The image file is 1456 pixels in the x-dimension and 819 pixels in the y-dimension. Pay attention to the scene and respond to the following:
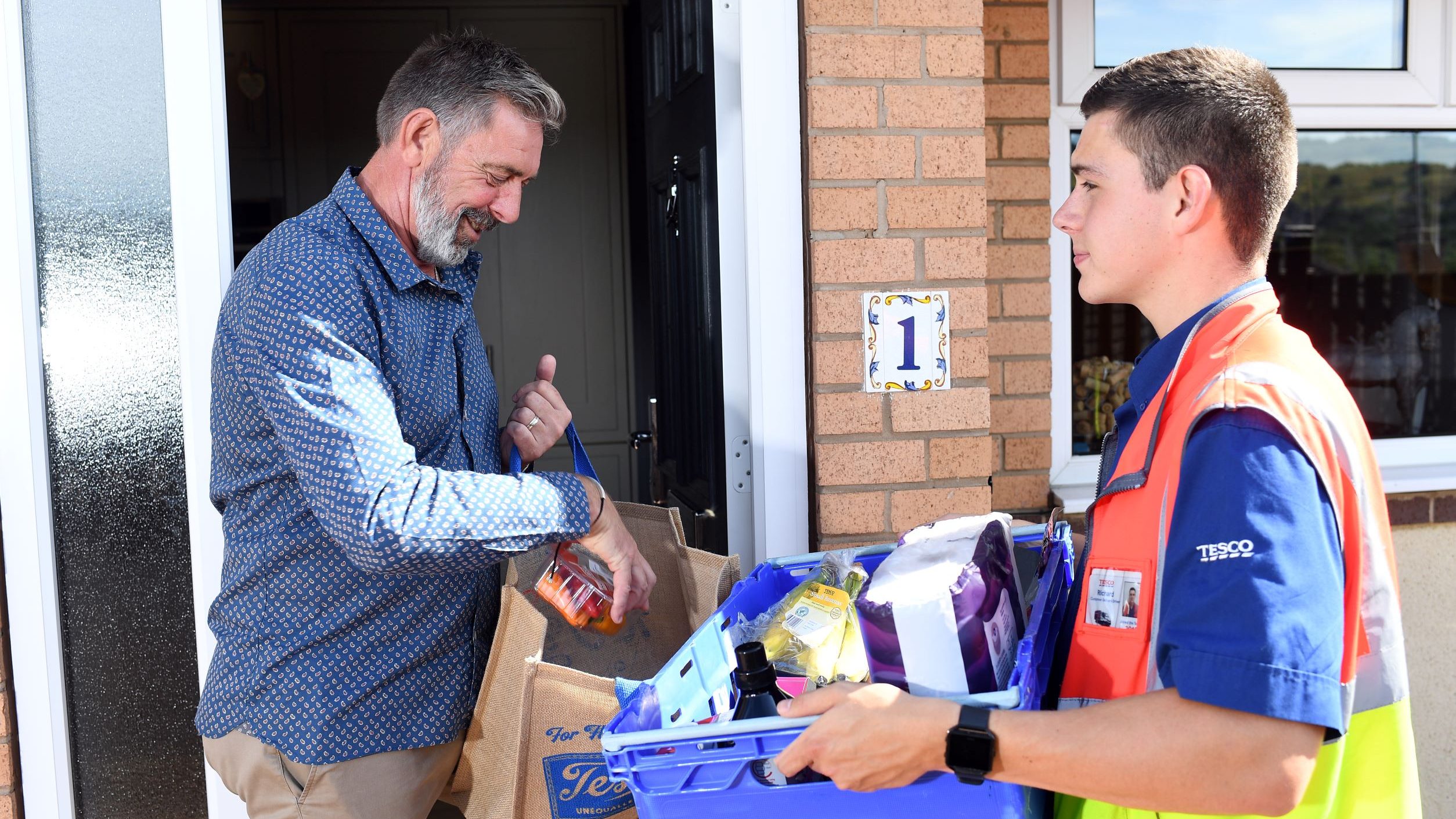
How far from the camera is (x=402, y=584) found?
5.46 feet

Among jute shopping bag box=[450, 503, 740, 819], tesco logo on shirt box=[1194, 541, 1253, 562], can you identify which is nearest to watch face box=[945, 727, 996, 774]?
tesco logo on shirt box=[1194, 541, 1253, 562]

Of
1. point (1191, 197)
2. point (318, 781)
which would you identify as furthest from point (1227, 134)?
point (318, 781)

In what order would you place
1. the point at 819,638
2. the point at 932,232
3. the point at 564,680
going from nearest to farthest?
the point at 819,638 < the point at 564,680 < the point at 932,232

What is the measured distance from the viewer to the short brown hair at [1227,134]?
1.27 metres

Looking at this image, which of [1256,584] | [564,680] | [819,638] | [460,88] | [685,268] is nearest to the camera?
[1256,584]

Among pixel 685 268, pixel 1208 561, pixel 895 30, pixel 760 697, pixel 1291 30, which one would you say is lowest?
pixel 760 697

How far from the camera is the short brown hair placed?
1270 mm

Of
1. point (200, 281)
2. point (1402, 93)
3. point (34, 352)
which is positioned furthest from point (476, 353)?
point (1402, 93)

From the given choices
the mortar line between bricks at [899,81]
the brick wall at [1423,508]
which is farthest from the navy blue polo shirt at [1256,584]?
the brick wall at [1423,508]

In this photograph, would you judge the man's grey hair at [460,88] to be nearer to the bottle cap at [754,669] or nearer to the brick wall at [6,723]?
the bottle cap at [754,669]

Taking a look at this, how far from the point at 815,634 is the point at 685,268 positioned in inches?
58.4

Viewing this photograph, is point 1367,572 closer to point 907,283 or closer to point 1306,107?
point 907,283

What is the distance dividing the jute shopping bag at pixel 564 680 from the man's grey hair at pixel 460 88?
72cm

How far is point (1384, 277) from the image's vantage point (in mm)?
3506
